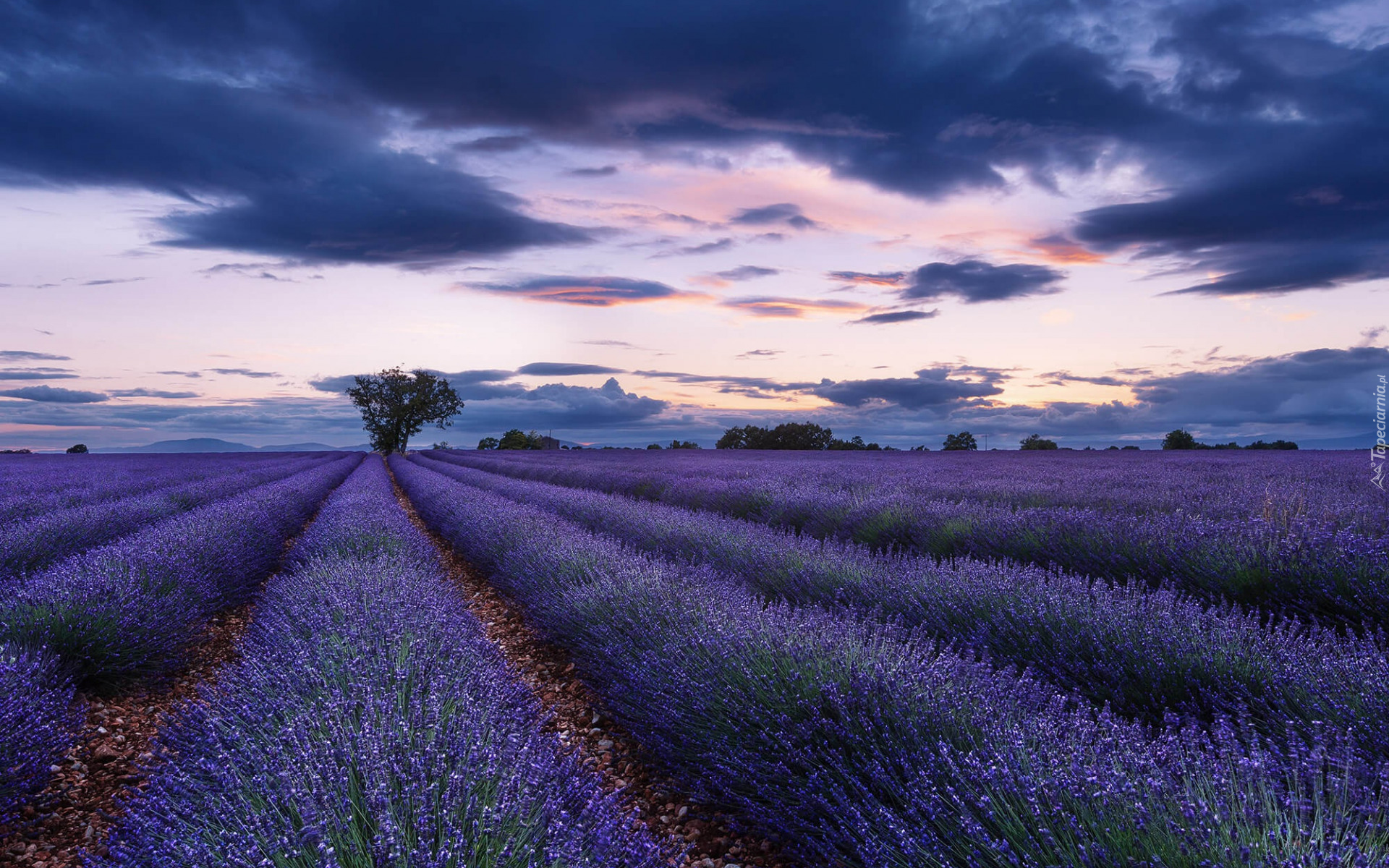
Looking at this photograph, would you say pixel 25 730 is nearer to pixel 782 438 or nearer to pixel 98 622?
pixel 98 622

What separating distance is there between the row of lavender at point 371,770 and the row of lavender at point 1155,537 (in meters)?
3.61

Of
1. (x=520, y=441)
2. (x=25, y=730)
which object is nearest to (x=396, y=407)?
(x=520, y=441)

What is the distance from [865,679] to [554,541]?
355 cm

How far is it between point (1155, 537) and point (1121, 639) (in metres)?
2.18

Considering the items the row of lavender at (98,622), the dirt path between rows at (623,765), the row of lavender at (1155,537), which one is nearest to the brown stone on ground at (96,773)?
the row of lavender at (98,622)

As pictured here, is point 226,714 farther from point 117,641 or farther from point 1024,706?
point 1024,706

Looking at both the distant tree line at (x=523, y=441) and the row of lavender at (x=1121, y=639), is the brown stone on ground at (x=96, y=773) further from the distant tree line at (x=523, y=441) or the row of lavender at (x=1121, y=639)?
the distant tree line at (x=523, y=441)

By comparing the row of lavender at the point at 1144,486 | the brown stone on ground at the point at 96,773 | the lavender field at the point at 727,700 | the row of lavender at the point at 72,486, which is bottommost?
the brown stone on ground at the point at 96,773

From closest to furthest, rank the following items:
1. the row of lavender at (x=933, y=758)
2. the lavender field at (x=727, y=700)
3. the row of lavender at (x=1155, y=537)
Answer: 1. the row of lavender at (x=933, y=758)
2. the lavender field at (x=727, y=700)
3. the row of lavender at (x=1155, y=537)

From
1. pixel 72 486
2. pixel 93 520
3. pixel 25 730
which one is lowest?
pixel 72 486

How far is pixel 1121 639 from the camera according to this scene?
279 cm

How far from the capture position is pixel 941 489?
28.0ft

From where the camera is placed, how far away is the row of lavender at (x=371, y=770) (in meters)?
1.40

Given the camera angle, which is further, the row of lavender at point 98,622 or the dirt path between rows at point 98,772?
the row of lavender at point 98,622
